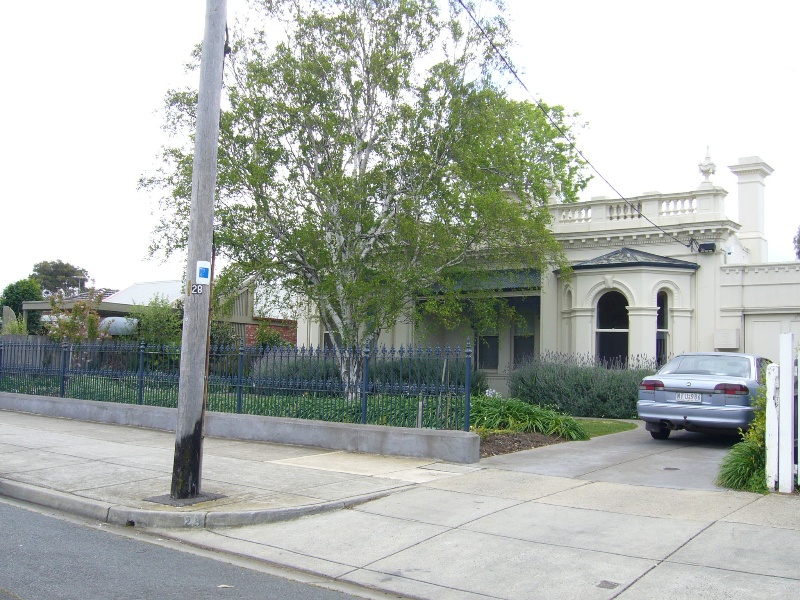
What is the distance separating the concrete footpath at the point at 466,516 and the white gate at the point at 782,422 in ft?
0.82

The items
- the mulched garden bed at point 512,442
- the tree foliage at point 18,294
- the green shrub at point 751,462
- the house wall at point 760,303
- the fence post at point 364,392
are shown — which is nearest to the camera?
the green shrub at point 751,462

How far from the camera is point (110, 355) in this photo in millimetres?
16469

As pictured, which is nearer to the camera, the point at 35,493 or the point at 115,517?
the point at 115,517

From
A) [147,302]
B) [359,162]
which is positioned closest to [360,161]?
[359,162]

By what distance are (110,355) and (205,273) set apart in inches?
356

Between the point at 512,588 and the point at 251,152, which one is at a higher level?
the point at 251,152

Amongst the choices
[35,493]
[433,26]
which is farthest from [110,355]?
[433,26]

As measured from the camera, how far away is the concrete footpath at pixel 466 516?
597 cm

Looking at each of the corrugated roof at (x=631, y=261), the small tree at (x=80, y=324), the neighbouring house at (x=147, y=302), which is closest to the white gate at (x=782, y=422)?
the corrugated roof at (x=631, y=261)

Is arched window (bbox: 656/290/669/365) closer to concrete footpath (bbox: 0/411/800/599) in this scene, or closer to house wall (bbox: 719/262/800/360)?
house wall (bbox: 719/262/800/360)

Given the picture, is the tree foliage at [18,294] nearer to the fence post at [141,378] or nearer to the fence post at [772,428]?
the fence post at [141,378]

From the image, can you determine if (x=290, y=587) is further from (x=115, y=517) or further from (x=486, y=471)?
(x=486, y=471)

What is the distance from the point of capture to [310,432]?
40.6 ft

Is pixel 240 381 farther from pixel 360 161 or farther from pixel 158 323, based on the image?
pixel 158 323
